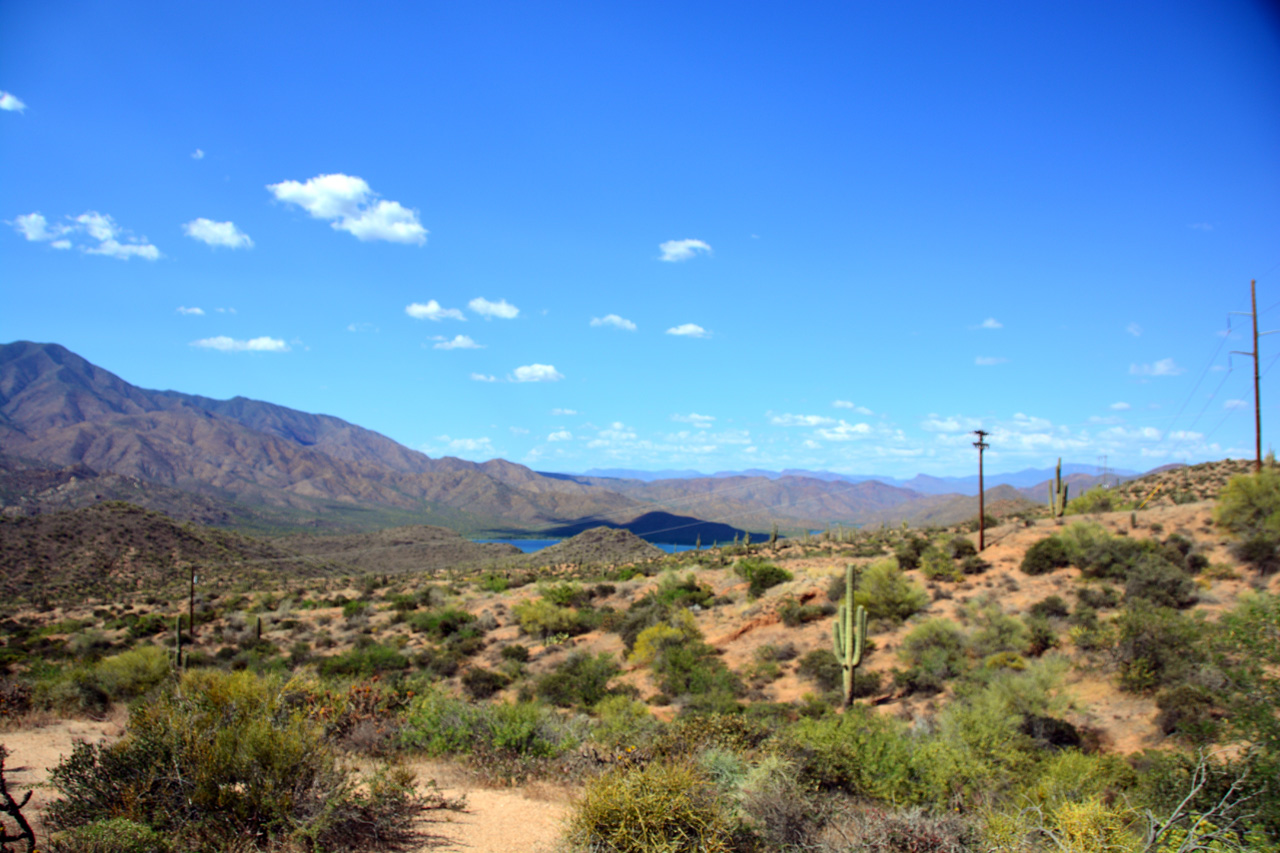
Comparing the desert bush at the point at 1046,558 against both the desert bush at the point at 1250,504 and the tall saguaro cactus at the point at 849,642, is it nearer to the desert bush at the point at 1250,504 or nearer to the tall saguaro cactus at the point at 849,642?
the desert bush at the point at 1250,504

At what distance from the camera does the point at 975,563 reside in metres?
28.5

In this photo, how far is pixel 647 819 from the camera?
258 inches

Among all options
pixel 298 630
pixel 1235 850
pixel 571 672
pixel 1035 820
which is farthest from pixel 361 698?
pixel 298 630

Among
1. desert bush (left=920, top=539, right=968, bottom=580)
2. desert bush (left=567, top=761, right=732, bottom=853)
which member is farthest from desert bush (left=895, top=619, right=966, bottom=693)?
desert bush (left=567, top=761, right=732, bottom=853)

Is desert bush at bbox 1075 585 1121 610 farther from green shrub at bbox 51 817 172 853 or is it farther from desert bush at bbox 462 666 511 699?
green shrub at bbox 51 817 172 853

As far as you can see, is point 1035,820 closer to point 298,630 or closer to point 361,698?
point 361,698

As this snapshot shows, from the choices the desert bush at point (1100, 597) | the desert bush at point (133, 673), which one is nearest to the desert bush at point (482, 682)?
the desert bush at point (133, 673)

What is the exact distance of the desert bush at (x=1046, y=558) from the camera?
2655cm

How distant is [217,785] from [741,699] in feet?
47.2

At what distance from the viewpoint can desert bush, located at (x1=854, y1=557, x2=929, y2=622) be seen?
24.6 m

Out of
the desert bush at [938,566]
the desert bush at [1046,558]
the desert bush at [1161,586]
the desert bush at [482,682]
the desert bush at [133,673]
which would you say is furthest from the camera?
the desert bush at [938,566]

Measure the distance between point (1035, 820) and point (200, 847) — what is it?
9280 millimetres

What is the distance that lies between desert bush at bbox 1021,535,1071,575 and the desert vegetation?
0.35 ft

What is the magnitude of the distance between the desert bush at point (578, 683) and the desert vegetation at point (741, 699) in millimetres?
100
